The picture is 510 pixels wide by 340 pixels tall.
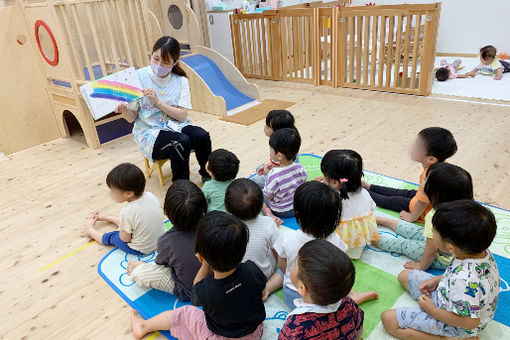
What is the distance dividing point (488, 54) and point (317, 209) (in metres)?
5.06

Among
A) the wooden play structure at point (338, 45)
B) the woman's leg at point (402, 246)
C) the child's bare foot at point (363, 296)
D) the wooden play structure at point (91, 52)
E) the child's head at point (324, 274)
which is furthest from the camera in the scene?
the wooden play structure at point (338, 45)

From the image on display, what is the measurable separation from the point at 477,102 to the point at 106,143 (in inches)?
165

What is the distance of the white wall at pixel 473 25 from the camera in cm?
605

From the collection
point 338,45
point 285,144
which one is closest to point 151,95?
point 285,144

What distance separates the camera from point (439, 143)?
204 cm

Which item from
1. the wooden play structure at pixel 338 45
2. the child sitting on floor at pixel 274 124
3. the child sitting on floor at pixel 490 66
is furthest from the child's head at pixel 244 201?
the child sitting on floor at pixel 490 66

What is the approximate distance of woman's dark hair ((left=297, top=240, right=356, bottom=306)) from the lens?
45.0 inches

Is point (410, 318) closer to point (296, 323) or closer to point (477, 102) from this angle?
point (296, 323)

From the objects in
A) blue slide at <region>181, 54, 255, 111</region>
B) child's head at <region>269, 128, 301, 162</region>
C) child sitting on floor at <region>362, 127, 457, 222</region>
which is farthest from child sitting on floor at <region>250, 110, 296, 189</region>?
blue slide at <region>181, 54, 255, 111</region>

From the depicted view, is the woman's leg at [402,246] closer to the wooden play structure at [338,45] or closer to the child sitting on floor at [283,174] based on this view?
the child sitting on floor at [283,174]

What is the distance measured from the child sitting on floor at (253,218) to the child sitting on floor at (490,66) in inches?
194

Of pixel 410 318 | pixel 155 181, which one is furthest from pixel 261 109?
pixel 410 318

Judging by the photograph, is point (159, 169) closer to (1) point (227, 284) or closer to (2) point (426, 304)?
(1) point (227, 284)

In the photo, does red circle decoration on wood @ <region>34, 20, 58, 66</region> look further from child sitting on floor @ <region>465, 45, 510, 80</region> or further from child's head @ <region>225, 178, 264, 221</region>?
child sitting on floor @ <region>465, 45, 510, 80</region>
